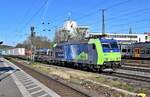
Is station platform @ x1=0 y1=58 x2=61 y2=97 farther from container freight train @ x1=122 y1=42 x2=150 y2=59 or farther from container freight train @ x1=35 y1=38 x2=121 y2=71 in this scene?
container freight train @ x1=122 y1=42 x2=150 y2=59

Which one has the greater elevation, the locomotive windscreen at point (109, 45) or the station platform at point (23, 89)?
the locomotive windscreen at point (109, 45)

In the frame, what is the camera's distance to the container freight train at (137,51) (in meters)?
73.1

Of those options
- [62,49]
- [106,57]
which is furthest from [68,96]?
[62,49]

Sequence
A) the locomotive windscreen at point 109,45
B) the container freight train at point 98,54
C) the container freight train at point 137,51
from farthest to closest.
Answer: the container freight train at point 137,51
the locomotive windscreen at point 109,45
the container freight train at point 98,54

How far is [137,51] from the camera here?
78.9 meters

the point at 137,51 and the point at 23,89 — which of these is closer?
the point at 23,89

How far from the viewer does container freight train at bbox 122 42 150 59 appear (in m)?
73.1

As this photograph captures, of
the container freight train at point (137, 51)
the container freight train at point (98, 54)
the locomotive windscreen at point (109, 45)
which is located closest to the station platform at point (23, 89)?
the container freight train at point (98, 54)

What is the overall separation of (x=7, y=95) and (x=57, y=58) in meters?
41.9

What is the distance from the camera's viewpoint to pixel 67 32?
115125 mm

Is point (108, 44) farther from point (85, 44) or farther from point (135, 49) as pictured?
point (135, 49)

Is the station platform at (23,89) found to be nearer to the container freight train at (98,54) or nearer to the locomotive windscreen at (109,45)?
the container freight train at (98,54)

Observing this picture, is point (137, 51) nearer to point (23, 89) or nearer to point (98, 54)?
point (98, 54)

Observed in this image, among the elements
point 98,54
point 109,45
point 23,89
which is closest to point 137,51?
point 109,45
